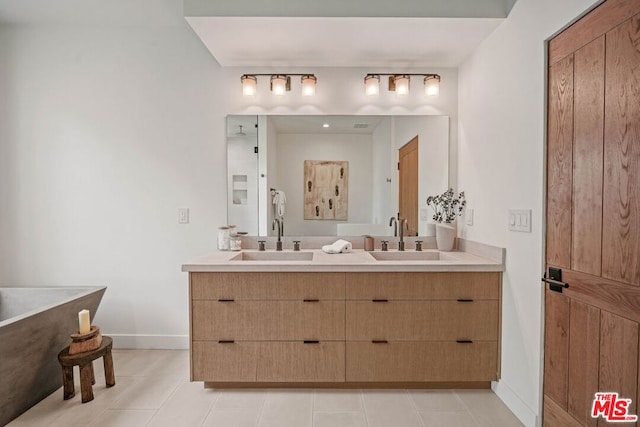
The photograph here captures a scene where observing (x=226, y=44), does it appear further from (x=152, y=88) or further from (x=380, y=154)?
(x=380, y=154)

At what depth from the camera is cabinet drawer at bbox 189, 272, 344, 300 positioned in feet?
6.77

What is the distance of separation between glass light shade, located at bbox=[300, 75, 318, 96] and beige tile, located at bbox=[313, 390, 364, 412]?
2105mm

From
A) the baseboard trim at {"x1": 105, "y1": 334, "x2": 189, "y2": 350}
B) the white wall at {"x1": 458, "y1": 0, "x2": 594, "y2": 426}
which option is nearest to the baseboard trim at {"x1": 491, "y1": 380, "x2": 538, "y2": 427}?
the white wall at {"x1": 458, "y1": 0, "x2": 594, "y2": 426}

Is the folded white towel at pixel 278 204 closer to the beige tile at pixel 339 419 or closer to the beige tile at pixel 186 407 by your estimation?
the beige tile at pixel 186 407

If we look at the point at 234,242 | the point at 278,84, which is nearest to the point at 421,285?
the point at 234,242

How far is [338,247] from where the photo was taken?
8.11ft

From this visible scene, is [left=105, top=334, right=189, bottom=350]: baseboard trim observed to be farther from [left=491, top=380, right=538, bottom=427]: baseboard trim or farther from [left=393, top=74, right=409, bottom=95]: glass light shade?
[left=393, top=74, right=409, bottom=95]: glass light shade

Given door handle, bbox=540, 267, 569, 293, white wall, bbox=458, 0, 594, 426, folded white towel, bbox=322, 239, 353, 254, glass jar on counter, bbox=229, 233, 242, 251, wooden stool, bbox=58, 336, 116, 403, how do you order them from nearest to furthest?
door handle, bbox=540, 267, 569, 293 → white wall, bbox=458, 0, 594, 426 → wooden stool, bbox=58, 336, 116, 403 → folded white towel, bbox=322, 239, 353, 254 → glass jar on counter, bbox=229, 233, 242, 251

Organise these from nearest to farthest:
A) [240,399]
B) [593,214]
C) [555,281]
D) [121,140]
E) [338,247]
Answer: [593,214], [555,281], [240,399], [338,247], [121,140]

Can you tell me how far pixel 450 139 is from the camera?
2.71m

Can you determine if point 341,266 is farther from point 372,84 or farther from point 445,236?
point 372,84

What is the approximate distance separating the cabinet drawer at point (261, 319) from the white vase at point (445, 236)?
3.20 feet

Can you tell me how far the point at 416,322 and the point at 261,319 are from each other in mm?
945

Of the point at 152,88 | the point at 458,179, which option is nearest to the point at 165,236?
the point at 152,88
